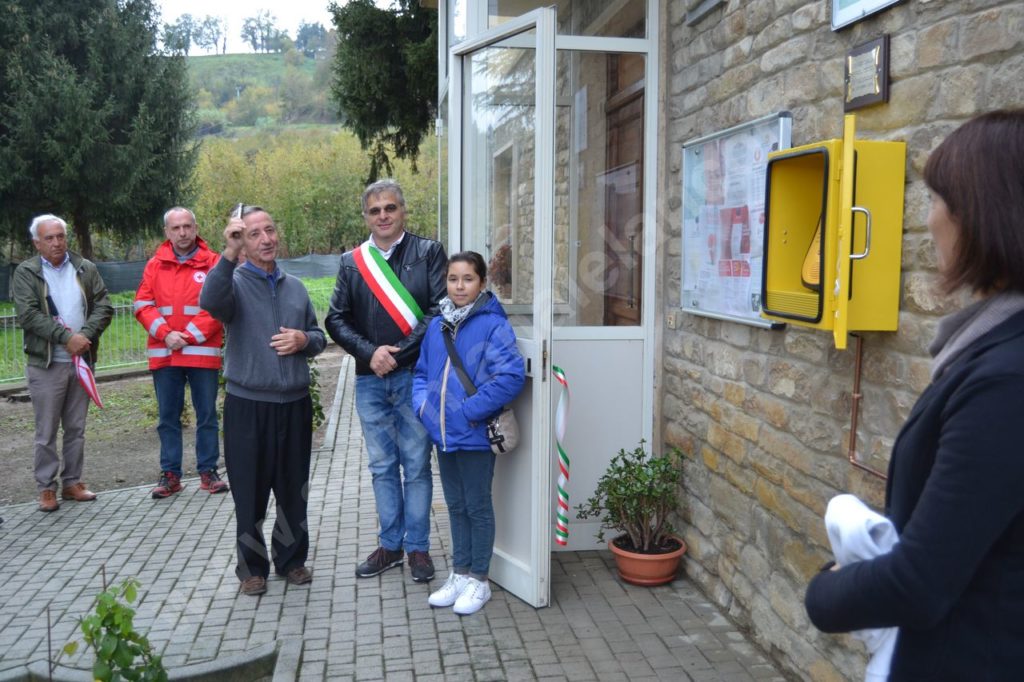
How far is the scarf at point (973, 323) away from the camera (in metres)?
1.53

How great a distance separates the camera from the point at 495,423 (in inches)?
182

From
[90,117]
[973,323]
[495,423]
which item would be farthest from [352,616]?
[90,117]

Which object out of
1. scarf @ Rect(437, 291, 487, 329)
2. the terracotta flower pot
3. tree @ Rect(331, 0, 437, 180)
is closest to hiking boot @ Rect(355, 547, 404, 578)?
the terracotta flower pot

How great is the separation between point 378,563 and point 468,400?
1.36 meters

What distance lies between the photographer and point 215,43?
5866 inches

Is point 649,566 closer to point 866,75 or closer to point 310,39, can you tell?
point 866,75

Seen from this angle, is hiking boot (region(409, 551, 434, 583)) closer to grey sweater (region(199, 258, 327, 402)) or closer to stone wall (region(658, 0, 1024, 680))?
grey sweater (region(199, 258, 327, 402))

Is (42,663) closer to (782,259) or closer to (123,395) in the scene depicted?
(782,259)

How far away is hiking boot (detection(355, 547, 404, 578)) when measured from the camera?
5289 millimetres

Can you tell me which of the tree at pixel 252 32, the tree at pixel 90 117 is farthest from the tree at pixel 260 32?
the tree at pixel 90 117

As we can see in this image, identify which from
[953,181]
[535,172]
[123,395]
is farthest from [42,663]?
[123,395]

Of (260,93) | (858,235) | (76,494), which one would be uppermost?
(260,93)

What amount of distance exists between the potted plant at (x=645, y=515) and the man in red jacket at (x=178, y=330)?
3.44m

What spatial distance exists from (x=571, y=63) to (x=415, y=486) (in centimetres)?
263
